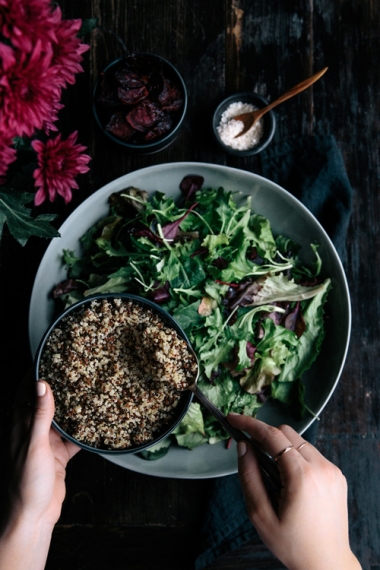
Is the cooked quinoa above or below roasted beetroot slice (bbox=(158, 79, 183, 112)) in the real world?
below

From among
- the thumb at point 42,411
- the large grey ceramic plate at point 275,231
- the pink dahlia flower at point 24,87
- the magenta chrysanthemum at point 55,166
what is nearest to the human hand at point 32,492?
the thumb at point 42,411

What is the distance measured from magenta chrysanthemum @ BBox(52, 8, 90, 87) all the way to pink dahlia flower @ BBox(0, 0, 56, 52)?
0.14 feet

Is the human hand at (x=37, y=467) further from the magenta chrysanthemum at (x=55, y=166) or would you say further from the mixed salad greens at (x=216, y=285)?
the magenta chrysanthemum at (x=55, y=166)

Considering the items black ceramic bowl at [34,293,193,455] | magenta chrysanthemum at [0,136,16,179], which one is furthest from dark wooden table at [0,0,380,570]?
magenta chrysanthemum at [0,136,16,179]

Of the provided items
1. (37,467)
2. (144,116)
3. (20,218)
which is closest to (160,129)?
(144,116)

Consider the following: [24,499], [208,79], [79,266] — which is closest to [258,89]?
[208,79]

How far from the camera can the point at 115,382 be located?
1.29 metres

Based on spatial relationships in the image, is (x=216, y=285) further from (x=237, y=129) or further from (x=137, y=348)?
(x=237, y=129)

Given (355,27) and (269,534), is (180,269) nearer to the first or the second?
(269,534)

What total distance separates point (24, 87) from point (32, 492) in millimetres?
906

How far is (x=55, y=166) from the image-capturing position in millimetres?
1031

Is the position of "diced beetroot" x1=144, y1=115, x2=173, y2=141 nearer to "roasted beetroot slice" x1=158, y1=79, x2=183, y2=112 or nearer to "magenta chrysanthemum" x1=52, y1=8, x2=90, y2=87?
"roasted beetroot slice" x1=158, y1=79, x2=183, y2=112

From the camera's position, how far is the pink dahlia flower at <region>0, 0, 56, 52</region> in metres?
0.78

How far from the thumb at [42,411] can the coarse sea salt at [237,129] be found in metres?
0.87
